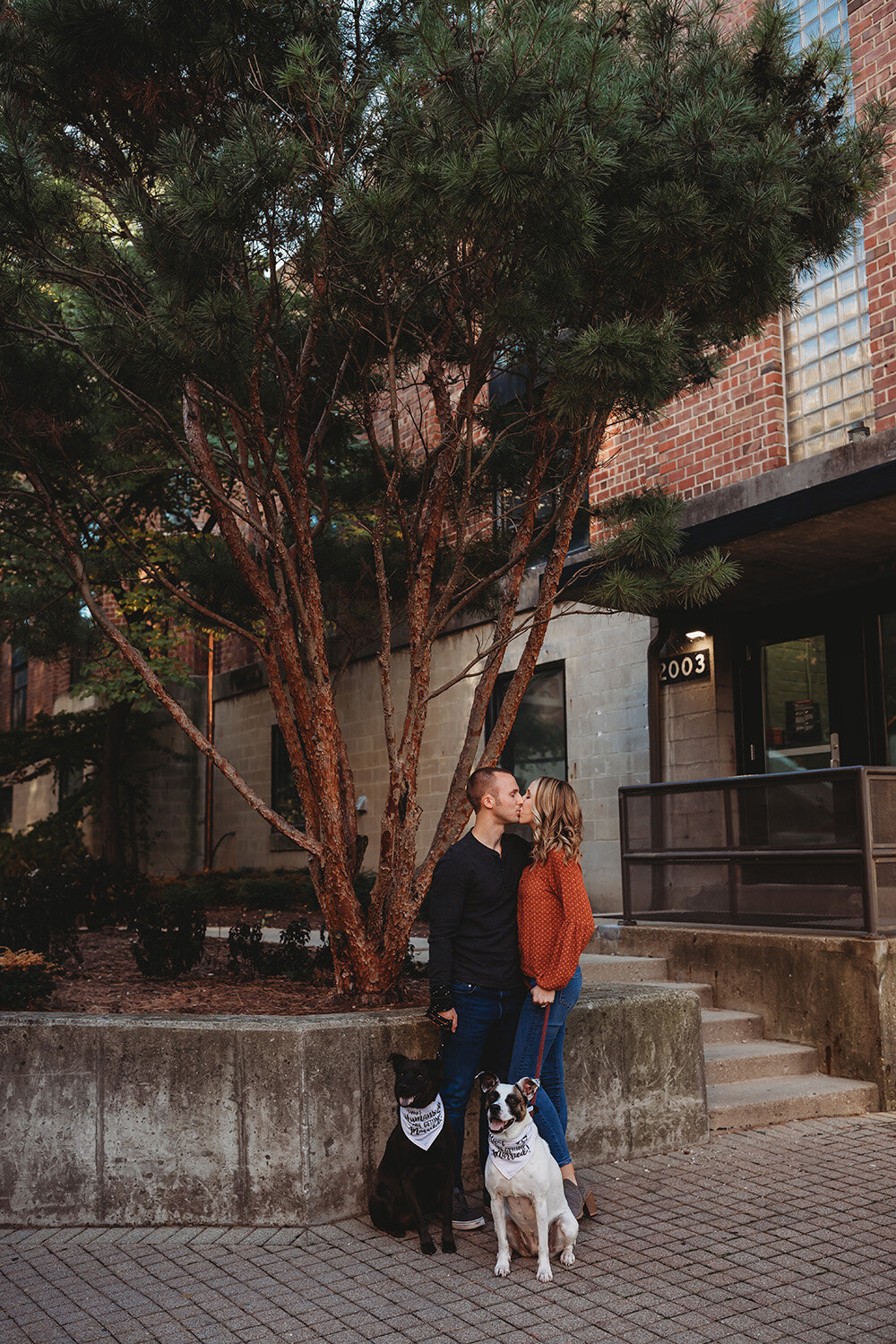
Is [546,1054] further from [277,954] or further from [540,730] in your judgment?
[540,730]

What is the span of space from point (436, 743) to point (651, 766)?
4.03 m

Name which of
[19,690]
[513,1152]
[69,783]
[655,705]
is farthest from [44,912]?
[19,690]

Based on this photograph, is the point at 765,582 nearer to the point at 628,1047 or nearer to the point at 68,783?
the point at 628,1047

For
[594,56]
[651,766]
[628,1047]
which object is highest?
[594,56]

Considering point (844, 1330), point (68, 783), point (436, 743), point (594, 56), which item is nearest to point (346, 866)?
point (844, 1330)

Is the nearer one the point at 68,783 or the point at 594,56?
the point at 594,56

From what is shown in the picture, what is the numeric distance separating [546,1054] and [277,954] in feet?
9.97

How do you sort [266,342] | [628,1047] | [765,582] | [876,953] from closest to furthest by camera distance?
[628,1047]
[266,342]
[876,953]
[765,582]

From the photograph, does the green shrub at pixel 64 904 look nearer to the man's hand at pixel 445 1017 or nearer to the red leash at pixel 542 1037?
the man's hand at pixel 445 1017

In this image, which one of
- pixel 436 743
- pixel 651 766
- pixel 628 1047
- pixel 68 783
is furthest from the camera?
pixel 68 783

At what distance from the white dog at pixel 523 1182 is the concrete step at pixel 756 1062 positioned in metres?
2.54

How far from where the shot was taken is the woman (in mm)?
5035

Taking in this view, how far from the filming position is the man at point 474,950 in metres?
5.21

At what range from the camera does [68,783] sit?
77.6 feet
